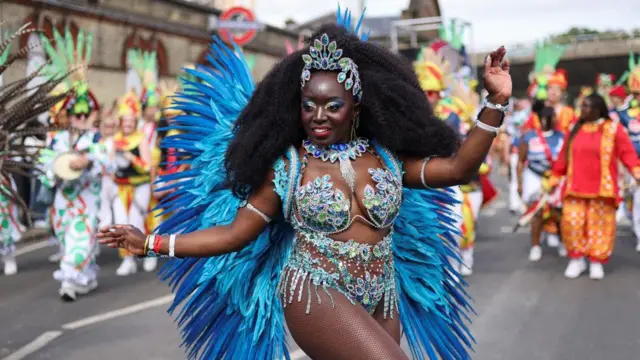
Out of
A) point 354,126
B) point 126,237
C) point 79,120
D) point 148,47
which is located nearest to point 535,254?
point 79,120

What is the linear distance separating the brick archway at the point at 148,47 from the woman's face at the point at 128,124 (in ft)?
34.7

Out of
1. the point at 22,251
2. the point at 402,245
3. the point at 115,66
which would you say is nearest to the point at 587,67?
the point at 115,66

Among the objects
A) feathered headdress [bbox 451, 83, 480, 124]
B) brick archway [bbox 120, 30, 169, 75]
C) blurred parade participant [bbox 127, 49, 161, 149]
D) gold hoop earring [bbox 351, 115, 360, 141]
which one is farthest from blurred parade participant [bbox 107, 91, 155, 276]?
brick archway [bbox 120, 30, 169, 75]

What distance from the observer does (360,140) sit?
3.12 m

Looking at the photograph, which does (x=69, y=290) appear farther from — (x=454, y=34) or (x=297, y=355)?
(x=454, y=34)

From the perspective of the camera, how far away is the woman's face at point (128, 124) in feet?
26.9

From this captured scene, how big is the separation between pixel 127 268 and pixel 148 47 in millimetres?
12090

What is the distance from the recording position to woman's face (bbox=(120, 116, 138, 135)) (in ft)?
26.9

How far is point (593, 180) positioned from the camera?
7719 mm

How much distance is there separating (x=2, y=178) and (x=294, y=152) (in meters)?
1.99

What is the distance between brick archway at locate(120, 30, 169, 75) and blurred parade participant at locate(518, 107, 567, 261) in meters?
11.9

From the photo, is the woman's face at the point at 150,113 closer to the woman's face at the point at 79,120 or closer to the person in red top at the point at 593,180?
the woman's face at the point at 79,120

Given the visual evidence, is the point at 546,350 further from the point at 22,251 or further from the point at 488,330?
the point at 22,251

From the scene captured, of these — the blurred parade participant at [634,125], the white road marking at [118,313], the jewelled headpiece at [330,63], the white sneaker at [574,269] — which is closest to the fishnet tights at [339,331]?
the jewelled headpiece at [330,63]
